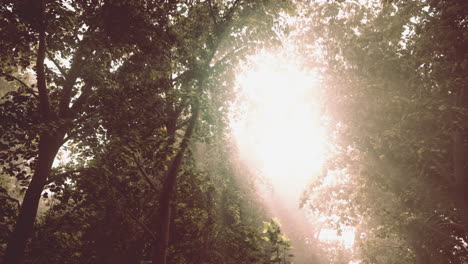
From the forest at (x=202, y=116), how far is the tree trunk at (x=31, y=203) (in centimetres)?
3

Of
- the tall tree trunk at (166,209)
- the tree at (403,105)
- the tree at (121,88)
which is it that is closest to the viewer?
the tree at (121,88)

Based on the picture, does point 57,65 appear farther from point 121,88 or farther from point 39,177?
point 39,177

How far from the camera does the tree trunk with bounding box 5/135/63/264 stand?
704 centimetres

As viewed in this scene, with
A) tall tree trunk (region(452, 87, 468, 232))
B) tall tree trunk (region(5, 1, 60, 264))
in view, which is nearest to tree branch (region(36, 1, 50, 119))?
tall tree trunk (region(5, 1, 60, 264))

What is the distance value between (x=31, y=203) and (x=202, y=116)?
206 inches

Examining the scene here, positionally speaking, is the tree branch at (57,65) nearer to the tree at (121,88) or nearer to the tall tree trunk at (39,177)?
the tree at (121,88)

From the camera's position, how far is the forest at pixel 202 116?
709 cm

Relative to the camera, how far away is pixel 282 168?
35781mm

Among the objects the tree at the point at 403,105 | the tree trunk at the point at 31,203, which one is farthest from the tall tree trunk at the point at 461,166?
the tree trunk at the point at 31,203

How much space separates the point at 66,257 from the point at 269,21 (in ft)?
29.6

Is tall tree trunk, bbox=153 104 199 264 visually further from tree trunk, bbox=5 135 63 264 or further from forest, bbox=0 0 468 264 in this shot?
tree trunk, bbox=5 135 63 264

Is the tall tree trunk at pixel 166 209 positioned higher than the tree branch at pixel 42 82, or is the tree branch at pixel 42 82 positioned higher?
the tree branch at pixel 42 82

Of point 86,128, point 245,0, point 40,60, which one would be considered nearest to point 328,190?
point 245,0

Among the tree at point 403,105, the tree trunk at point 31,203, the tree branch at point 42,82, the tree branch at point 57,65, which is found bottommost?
the tree trunk at point 31,203
